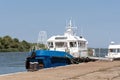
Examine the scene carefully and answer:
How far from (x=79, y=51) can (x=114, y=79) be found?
25.0m

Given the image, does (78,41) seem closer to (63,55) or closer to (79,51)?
(79,51)

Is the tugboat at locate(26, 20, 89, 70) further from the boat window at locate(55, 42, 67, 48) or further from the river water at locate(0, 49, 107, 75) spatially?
the river water at locate(0, 49, 107, 75)

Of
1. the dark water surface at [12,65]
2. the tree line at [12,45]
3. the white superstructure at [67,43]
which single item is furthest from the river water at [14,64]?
the tree line at [12,45]

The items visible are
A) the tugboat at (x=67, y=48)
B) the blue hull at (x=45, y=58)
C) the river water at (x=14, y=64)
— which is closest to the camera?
the blue hull at (x=45, y=58)

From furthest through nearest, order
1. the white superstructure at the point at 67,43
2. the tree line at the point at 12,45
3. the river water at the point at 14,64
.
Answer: the tree line at the point at 12,45 < the river water at the point at 14,64 < the white superstructure at the point at 67,43

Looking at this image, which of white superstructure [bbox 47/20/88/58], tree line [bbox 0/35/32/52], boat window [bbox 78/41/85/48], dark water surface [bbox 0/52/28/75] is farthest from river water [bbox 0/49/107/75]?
tree line [bbox 0/35/32/52]

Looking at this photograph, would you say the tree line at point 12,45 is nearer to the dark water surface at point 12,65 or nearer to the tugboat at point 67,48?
the dark water surface at point 12,65

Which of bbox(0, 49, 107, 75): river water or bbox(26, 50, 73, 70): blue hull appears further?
bbox(0, 49, 107, 75): river water

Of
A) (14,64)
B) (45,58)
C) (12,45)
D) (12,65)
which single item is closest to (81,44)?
(45,58)

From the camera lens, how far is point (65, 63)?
148 ft

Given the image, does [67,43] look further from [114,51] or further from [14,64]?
[14,64]

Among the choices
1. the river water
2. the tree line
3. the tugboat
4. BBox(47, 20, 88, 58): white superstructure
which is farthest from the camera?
the tree line

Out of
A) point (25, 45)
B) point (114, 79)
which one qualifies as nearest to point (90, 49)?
point (114, 79)

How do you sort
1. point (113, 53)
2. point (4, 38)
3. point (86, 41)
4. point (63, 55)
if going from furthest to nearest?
point (4, 38), point (113, 53), point (86, 41), point (63, 55)
